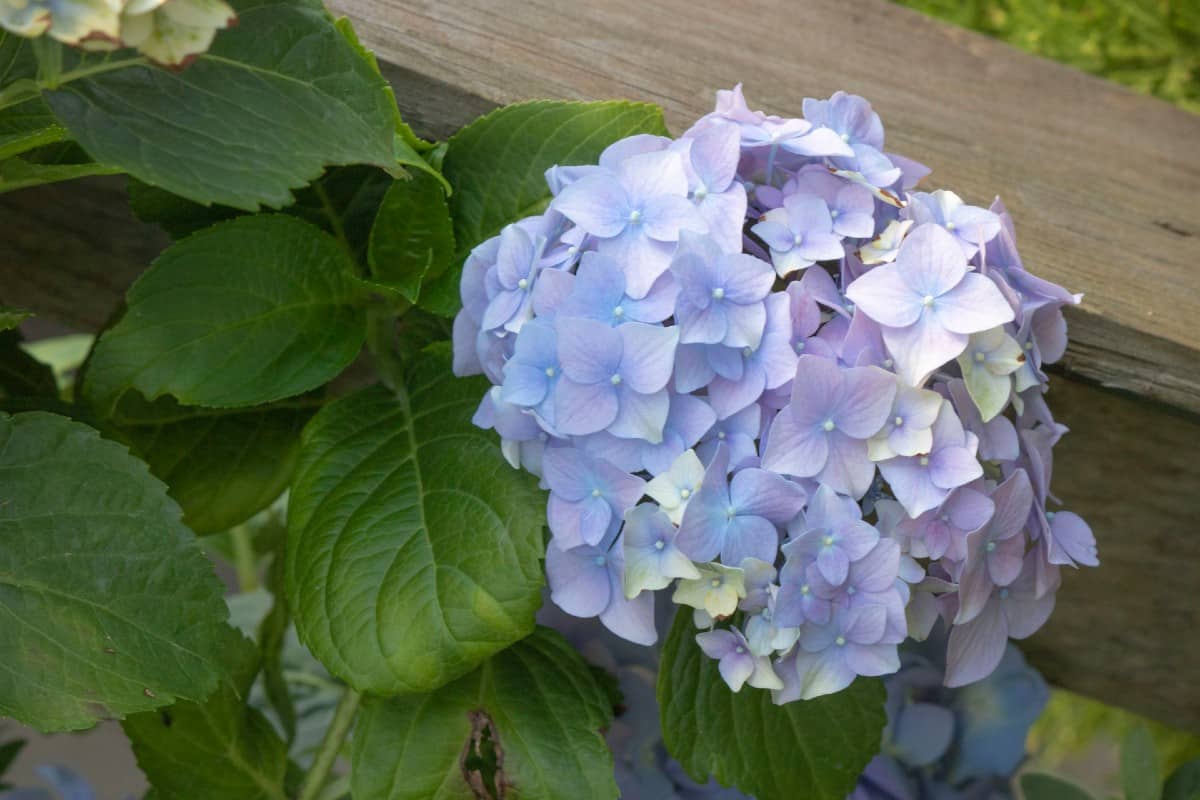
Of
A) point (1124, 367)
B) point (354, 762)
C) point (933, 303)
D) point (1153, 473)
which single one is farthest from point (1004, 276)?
point (354, 762)

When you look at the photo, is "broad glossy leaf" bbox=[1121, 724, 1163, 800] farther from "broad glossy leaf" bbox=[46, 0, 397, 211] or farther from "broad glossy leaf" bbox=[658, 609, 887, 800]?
"broad glossy leaf" bbox=[46, 0, 397, 211]

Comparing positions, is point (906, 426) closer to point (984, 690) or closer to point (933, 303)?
point (933, 303)

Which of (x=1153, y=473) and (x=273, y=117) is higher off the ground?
(x=273, y=117)

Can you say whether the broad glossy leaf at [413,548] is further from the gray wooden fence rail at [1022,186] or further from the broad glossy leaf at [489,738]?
the gray wooden fence rail at [1022,186]

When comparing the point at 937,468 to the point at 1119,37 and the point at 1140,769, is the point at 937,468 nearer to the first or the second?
the point at 1140,769

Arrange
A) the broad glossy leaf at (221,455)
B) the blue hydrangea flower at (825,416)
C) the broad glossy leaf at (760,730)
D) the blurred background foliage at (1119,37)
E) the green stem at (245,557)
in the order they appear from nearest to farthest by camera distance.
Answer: the blue hydrangea flower at (825,416) → the broad glossy leaf at (760,730) → the broad glossy leaf at (221,455) → the green stem at (245,557) → the blurred background foliage at (1119,37)

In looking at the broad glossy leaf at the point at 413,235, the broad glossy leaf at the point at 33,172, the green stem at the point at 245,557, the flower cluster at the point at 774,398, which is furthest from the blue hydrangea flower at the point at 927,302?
the green stem at the point at 245,557
